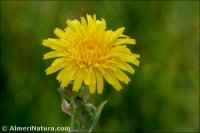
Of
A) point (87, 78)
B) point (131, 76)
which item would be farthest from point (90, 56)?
point (131, 76)

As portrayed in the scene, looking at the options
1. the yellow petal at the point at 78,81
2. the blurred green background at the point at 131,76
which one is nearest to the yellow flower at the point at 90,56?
the yellow petal at the point at 78,81

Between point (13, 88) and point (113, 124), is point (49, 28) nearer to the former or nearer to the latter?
point (13, 88)

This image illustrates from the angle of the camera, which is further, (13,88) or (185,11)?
(185,11)

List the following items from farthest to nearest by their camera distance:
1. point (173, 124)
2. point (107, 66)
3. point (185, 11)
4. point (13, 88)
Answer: point (185, 11) < point (173, 124) < point (13, 88) < point (107, 66)

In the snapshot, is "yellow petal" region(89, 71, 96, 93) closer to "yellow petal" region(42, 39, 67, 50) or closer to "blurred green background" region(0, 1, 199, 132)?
"yellow petal" region(42, 39, 67, 50)

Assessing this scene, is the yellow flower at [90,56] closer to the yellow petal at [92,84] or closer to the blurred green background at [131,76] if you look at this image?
the yellow petal at [92,84]

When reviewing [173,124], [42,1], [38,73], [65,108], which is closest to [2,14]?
[42,1]
